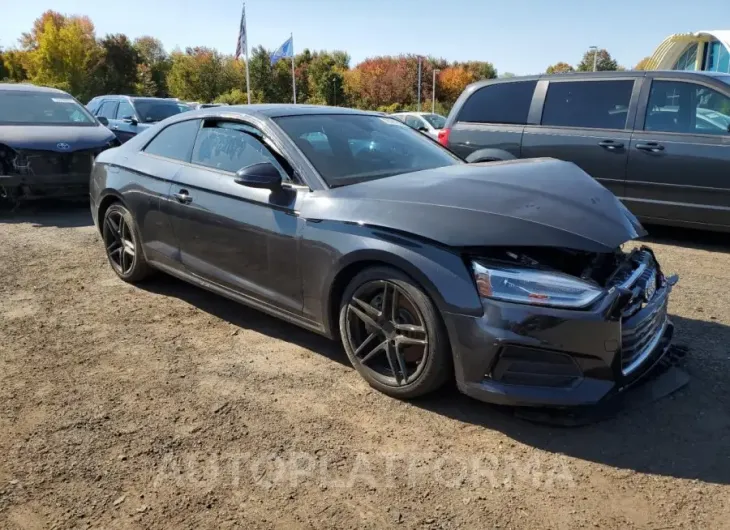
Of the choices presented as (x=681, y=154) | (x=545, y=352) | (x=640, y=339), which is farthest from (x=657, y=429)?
(x=681, y=154)

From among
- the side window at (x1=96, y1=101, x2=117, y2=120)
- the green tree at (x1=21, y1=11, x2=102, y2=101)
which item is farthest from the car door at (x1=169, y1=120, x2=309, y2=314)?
the green tree at (x1=21, y1=11, x2=102, y2=101)

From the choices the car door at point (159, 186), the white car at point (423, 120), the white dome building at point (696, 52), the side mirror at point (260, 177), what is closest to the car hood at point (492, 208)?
the side mirror at point (260, 177)

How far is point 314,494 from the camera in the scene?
2.46 metres

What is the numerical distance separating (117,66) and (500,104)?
5765 centimetres

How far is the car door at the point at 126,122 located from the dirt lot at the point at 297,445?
8.89 meters

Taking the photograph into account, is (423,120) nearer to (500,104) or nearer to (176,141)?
(500,104)

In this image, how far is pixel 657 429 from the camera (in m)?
2.87

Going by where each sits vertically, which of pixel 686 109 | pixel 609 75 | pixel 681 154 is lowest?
pixel 681 154

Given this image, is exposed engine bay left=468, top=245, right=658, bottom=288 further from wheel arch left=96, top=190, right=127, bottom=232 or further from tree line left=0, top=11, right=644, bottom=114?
tree line left=0, top=11, right=644, bottom=114

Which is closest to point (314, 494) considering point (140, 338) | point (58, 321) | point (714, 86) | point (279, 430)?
point (279, 430)

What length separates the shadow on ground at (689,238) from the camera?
20.8 feet

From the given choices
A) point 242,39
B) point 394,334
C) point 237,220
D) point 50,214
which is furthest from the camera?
point 242,39

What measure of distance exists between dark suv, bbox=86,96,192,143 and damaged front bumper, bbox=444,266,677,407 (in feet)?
36.0

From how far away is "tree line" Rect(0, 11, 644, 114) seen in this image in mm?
48719
